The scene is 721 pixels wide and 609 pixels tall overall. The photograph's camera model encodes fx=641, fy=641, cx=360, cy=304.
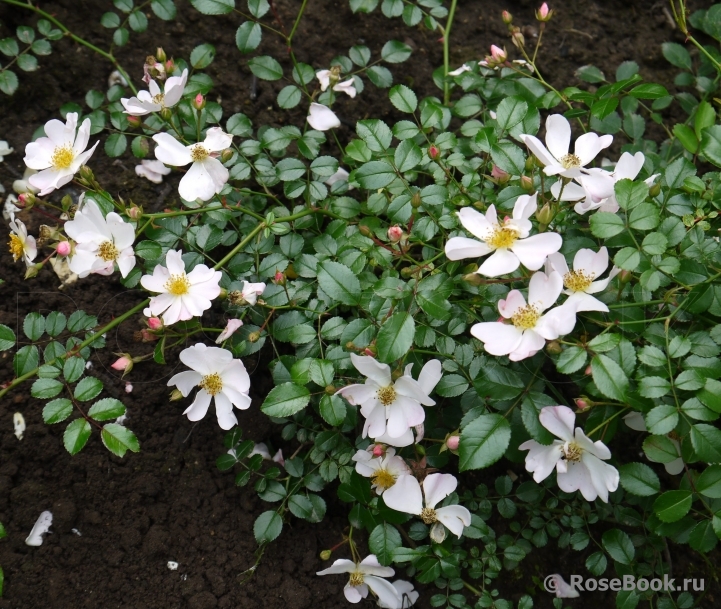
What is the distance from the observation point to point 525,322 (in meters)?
1.24

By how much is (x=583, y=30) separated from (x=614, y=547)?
→ 197 centimetres

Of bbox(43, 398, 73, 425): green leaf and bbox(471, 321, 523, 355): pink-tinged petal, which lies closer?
bbox(471, 321, 523, 355): pink-tinged petal

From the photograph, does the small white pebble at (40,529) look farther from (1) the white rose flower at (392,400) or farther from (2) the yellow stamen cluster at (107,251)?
(1) the white rose flower at (392,400)

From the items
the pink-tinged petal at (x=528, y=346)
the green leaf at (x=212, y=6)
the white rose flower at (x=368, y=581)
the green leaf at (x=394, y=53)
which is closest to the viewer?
the pink-tinged petal at (x=528, y=346)

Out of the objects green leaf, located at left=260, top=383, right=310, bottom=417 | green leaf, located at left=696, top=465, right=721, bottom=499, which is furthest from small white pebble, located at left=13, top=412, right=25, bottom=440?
green leaf, located at left=696, top=465, right=721, bottom=499

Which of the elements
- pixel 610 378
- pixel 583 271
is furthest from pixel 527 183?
pixel 610 378

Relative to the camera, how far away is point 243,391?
4.75 ft

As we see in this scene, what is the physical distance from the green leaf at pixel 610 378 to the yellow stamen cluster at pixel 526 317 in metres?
0.14

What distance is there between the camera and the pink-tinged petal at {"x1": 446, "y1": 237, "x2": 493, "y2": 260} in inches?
49.3

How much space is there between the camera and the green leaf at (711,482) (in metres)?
1.27

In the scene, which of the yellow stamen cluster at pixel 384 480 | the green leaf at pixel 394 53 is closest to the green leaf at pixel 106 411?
the yellow stamen cluster at pixel 384 480

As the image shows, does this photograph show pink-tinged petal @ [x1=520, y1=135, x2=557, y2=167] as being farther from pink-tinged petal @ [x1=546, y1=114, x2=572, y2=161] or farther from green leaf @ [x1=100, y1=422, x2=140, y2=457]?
green leaf @ [x1=100, y1=422, x2=140, y2=457]

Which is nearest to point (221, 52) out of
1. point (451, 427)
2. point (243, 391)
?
point (243, 391)

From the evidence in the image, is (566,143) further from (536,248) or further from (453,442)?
(453,442)
